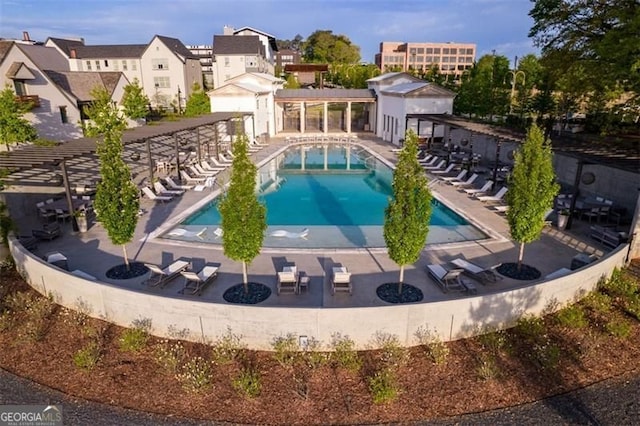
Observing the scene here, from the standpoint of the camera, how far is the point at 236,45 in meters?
56.9

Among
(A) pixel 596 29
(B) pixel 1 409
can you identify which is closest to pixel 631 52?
(A) pixel 596 29

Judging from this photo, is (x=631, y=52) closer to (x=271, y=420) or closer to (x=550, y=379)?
(x=550, y=379)

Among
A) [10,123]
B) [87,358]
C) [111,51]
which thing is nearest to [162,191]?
[87,358]

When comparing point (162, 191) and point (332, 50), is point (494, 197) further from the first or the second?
point (332, 50)

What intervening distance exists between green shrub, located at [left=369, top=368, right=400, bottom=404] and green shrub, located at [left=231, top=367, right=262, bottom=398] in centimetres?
228

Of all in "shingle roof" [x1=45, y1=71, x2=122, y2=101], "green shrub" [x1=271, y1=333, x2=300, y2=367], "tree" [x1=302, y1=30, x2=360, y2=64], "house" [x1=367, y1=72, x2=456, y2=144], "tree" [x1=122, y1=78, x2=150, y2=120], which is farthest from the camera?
"tree" [x1=302, y1=30, x2=360, y2=64]

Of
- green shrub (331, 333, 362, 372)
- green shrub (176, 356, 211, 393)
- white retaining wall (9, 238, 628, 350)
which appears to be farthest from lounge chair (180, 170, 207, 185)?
green shrub (331, 333, 362, 372)

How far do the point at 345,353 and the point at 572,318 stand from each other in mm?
5804

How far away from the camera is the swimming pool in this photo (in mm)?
15445

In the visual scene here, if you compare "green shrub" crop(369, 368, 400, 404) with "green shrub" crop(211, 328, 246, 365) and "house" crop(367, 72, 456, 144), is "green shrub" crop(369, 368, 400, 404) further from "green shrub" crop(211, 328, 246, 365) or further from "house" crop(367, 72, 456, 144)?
"house" crop(367, 72, 456, 144)

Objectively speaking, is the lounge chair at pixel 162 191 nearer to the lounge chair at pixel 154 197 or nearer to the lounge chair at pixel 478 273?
the lounge chair at pixel 154 197

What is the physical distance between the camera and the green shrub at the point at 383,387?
7754 mm

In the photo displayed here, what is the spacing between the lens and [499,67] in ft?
139

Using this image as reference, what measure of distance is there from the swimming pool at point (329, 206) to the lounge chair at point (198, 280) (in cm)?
336
